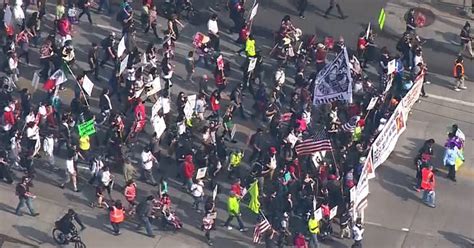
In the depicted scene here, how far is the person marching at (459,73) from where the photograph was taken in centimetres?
3562

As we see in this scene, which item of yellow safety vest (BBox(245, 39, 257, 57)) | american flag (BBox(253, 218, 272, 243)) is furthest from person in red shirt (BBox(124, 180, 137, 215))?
yellow safety vest (BBox(245, 39, 257, 57))

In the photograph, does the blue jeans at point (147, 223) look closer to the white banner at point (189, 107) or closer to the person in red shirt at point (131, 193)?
the person in red shirt at point (131, 193)

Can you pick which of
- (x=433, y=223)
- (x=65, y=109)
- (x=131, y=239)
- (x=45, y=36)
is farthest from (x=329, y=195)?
(x=45, y=36)

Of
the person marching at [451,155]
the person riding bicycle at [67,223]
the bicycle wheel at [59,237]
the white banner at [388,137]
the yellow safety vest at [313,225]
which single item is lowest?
the bicycle wheel at [59,237]

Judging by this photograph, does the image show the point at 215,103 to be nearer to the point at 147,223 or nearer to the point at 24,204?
the point at 147,223

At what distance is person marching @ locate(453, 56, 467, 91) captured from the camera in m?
35.6

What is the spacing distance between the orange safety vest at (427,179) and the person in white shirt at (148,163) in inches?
318

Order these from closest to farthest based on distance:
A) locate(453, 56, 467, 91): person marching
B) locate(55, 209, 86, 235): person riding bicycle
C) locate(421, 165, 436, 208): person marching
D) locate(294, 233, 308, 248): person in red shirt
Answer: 1. locate(294, 233, 308, 248): person in red shirt
2. locate(55, 209, 86, 235): person riding bicycle
3. locate(421, 165, 436, 208): person marching
4. locate(453, 56, 467, 91): person marching

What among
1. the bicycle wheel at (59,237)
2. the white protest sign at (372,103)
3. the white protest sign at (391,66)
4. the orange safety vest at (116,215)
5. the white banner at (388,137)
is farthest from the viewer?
the white protest sign at (391,66)

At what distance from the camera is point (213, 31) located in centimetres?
3703

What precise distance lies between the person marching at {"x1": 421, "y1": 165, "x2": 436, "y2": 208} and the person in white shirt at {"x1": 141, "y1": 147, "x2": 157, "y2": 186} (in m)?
8.10

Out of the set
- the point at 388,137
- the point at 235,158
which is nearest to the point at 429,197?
the point at 388,137

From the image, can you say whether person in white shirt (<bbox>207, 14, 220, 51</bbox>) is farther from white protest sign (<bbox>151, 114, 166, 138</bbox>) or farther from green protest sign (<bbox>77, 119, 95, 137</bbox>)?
green protest sign (<bbox>77, 119, 95, 137</bbox>)

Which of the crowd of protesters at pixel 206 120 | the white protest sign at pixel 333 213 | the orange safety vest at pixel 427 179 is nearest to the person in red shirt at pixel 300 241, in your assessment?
the crowd of protesters at pixel 206 120
